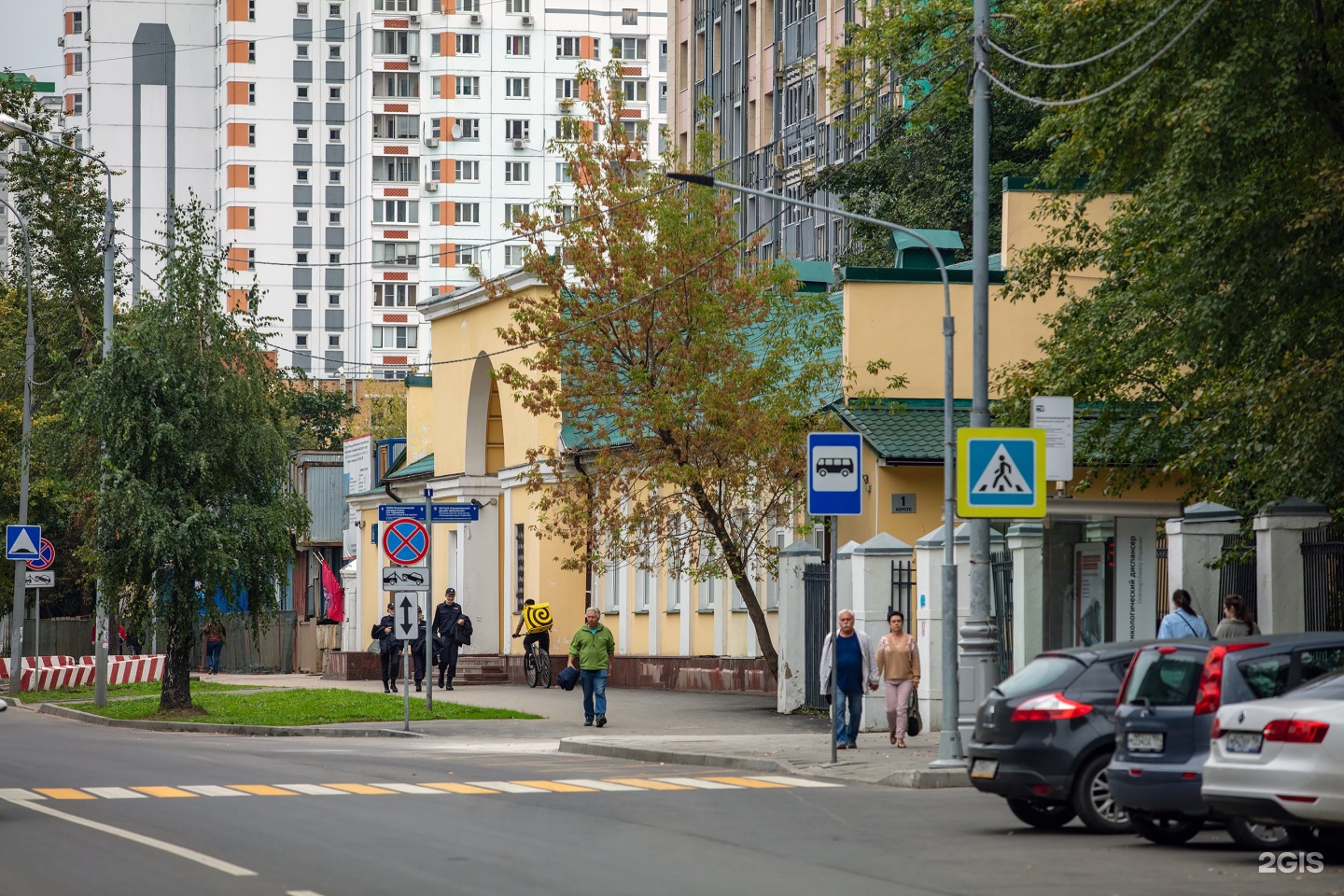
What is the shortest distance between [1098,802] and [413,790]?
6.73m

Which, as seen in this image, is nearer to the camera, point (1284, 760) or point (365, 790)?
point (1284, 760)

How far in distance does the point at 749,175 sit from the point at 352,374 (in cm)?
5417

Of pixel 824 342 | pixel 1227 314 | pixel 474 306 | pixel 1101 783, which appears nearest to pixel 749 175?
pixel 474 306

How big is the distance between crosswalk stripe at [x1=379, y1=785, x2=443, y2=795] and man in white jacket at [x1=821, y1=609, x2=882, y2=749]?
578 centimetres

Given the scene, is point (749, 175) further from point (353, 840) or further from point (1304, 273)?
point (353, 840)

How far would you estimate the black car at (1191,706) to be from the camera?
13391 millimetres

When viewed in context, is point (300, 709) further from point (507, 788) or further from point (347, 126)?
point (347, 126)

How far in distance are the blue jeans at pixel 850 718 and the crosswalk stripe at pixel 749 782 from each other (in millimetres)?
3199

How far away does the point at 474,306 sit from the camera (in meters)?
48.0

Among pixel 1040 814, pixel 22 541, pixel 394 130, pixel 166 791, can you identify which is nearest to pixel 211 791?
pixel 166 791

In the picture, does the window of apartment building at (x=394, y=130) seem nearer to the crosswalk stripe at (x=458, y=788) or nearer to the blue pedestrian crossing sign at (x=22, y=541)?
the blue pedestrian crossing sign at (x=22, y=541)

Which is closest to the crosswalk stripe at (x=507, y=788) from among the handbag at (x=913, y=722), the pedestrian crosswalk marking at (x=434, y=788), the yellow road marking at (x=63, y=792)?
the pedestrian crosswalk marking at (x=434, y=788)

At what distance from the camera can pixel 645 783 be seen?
19750 millimetres

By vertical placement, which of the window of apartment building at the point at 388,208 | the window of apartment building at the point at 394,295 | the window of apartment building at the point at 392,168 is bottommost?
the window of apartment building at the point at 394,295
